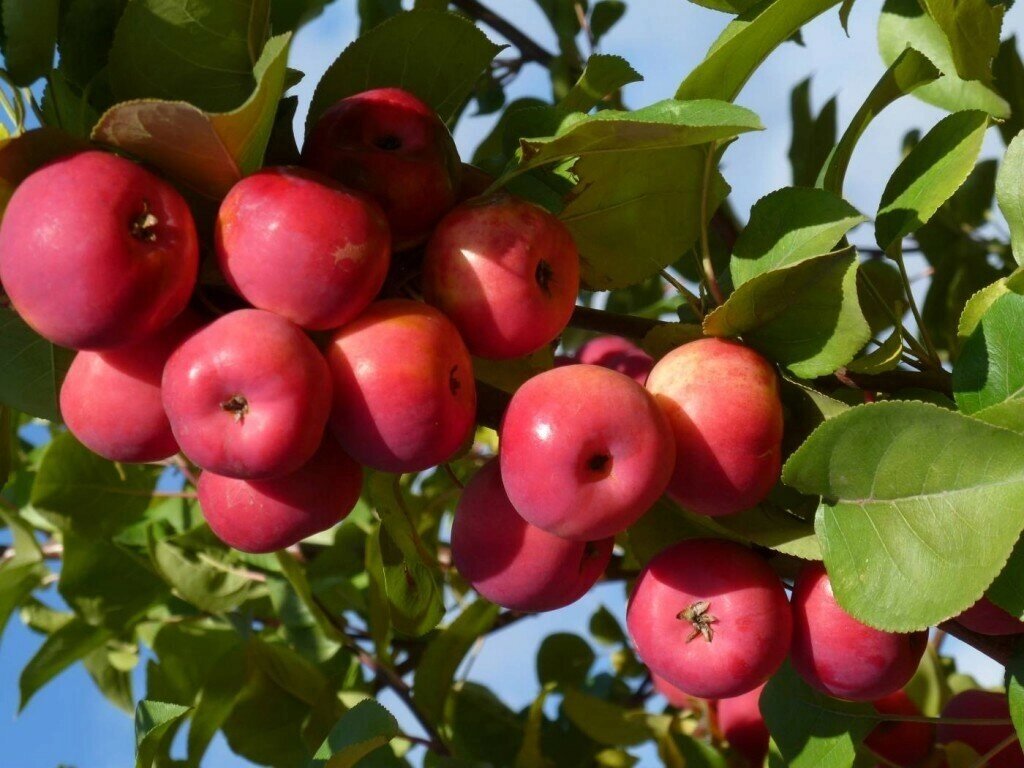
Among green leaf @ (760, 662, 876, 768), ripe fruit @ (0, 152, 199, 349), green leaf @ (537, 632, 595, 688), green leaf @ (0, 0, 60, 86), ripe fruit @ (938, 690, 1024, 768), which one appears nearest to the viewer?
ripe fruit @ (0, 152, 199, 349)

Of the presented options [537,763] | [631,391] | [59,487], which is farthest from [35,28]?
[537,763]

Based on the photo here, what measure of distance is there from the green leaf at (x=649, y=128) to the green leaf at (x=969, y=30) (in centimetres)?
48

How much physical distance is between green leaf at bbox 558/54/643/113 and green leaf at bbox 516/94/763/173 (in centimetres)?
22

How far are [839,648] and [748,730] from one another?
97 centimetres

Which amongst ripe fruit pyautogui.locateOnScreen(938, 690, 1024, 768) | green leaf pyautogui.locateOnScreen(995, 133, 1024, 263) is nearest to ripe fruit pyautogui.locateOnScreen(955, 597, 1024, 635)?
green leaf pyautogui.locateOnScreen(995, 133, 1024, 263)

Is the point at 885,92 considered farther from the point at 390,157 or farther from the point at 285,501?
the point at 285,501

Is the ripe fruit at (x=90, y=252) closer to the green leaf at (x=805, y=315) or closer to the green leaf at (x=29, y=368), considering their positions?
the green leaf at (x=29, y=368)

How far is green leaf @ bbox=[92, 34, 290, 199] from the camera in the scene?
1.01 metres

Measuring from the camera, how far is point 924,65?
1.40 meters

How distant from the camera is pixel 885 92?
1.40 metres

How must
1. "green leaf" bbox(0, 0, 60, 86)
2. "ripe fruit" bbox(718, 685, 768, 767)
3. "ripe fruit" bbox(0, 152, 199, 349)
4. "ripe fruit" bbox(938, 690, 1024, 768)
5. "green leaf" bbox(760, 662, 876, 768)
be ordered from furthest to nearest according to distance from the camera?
"ripe fruit" bbox(718, 685, 768, 767)
"ripe fruit" bbox(938, 690, 1024, 768)
"green leaf" bbox(760, 662, 876, 768)
"green leaf" bbox(0, 0, 60, 86)
"ripe fruit" bbox(0, 152, 199, 349)

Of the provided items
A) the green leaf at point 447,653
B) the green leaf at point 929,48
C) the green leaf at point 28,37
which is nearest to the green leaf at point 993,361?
the green leaf at point 929,48

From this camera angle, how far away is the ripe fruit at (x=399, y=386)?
1.04 meters

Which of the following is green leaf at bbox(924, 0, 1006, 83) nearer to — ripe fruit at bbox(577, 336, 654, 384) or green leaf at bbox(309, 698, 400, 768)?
ripe fruit at bbox(577, 336, 654, 384)
